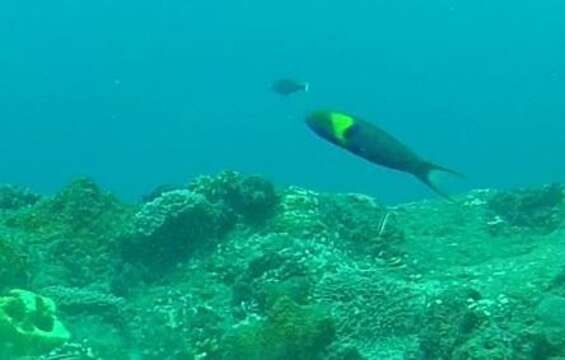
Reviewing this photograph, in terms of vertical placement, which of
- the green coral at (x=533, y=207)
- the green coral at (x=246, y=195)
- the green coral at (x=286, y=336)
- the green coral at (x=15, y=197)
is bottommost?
the green coral at (x=286, y=336)

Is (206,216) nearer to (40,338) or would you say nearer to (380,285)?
(380,285)

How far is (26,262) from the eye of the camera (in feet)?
29.8

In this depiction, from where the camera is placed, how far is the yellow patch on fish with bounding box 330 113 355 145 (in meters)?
6.16

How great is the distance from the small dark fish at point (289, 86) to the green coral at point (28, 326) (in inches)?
355

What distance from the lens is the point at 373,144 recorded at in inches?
242

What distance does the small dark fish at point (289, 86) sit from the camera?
16.3 meters

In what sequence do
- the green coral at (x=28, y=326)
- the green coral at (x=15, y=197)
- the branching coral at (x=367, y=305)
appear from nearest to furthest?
the green coral at (x=28, y=326)
the branching coral at (x=367, y=305)
the green coral at (x=15, y=197)

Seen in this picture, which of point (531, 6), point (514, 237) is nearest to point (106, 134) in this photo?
point (531, 6)

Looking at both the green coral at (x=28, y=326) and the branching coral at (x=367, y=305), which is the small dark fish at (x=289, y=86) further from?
the green coral at (x=28, y=326)

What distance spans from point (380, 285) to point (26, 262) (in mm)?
3425

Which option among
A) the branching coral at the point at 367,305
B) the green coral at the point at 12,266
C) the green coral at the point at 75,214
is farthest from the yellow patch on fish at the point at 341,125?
the green coral at the point at 75,214

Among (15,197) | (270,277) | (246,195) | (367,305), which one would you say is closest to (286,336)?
(367,305)

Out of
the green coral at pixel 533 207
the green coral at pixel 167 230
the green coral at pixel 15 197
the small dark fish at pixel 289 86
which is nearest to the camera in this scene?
the green coral at pixel 167 230

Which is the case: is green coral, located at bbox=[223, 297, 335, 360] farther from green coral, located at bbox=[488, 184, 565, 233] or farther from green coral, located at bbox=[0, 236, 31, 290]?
green coral, located at bbox=[488, 184, 565, 233]
